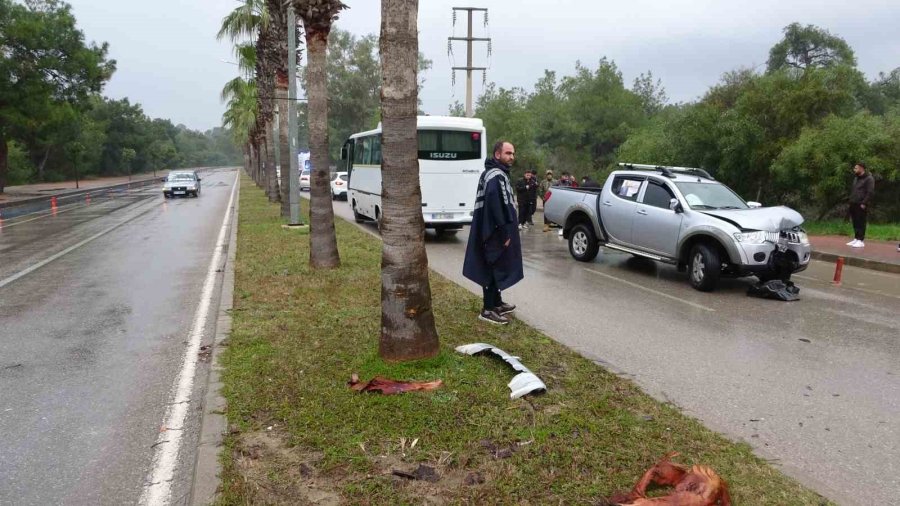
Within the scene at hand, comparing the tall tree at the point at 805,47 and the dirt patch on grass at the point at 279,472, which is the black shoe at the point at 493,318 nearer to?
the dirt patch on grass at the point at 279,472

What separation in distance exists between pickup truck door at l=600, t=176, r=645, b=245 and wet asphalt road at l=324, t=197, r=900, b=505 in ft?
2.36

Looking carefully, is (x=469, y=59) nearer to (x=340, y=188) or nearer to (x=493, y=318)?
(x=340, y=188)

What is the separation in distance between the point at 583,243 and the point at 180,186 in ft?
97.0

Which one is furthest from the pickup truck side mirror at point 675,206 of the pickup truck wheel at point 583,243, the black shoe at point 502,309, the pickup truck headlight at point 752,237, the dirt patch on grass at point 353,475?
the dirt patch on grass at point 353,475

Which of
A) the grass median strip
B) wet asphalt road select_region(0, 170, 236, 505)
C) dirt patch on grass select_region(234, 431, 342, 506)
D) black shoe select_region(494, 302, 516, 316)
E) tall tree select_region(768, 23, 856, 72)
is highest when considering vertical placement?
tall tree select_region(768, 23, 856, 72)

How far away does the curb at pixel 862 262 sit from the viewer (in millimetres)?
12070

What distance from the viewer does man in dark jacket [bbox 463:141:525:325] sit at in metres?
6.72

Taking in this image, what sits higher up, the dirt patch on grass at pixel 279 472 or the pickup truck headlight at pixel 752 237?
the pickup truck headlight at pixel 752 237

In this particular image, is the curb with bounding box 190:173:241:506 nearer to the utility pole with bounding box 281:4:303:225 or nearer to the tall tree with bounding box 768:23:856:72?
the utility pole with bounding box 281:4:303:225

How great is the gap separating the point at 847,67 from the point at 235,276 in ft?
55.1

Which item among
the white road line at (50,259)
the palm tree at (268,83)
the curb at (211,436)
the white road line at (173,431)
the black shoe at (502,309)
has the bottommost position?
the white road line at (50,259)

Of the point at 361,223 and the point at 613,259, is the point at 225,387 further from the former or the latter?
the point at 361,223

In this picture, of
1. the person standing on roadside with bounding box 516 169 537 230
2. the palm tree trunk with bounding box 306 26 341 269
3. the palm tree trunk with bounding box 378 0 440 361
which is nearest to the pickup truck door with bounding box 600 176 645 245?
the palm tree trunk with bounding box 306 26 341 269

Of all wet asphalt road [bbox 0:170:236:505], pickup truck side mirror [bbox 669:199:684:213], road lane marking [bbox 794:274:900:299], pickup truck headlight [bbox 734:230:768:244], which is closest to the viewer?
wet asphalt road [bbox 0:170:236:505]
